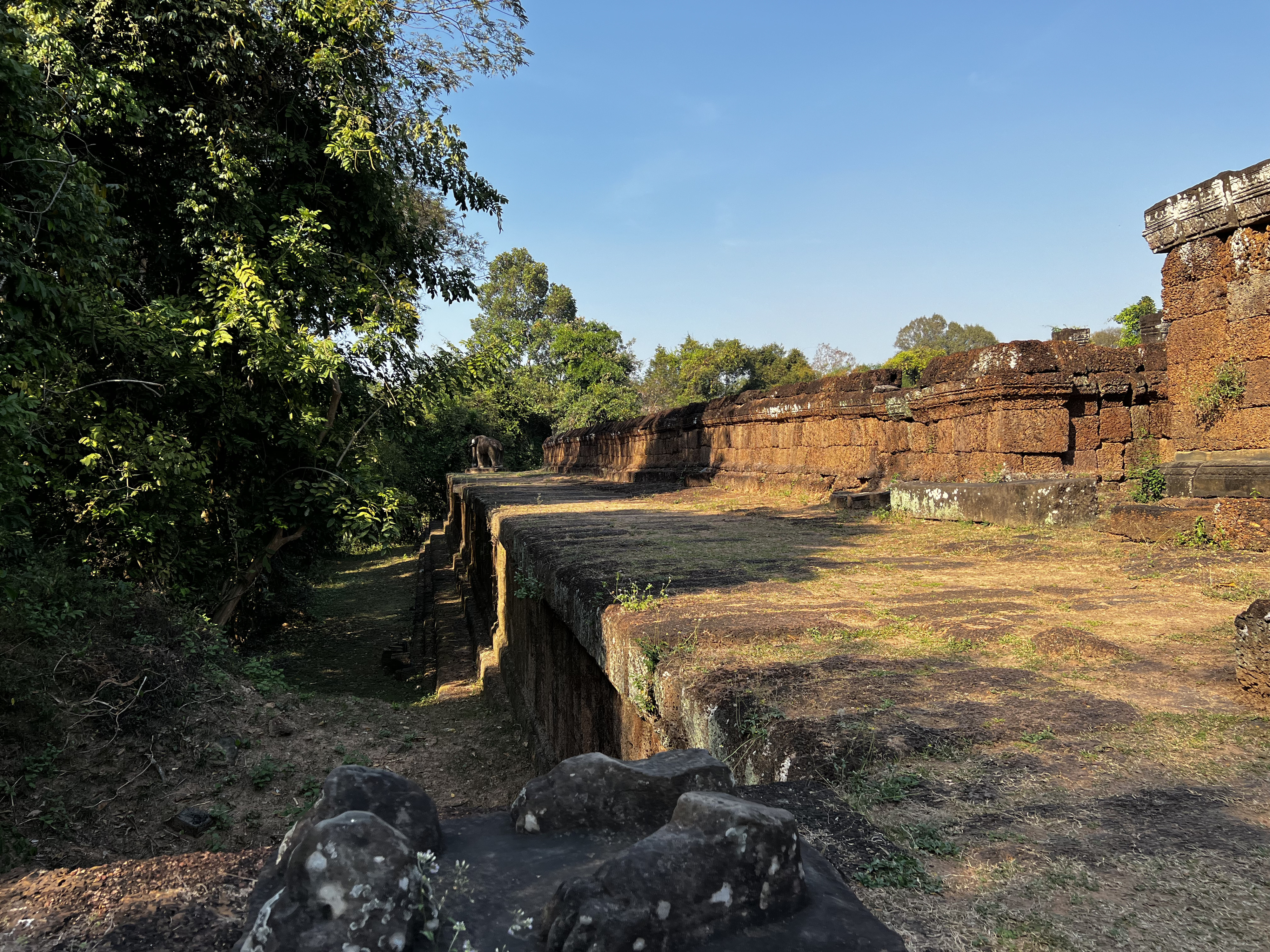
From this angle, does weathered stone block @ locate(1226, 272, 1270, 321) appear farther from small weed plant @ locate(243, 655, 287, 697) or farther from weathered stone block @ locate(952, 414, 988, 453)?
small weed plant @ locate(243, 655, 287, 697)

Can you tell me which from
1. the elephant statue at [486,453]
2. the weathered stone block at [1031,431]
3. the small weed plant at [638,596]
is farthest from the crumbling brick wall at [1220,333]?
the elephant statue at [486,453]

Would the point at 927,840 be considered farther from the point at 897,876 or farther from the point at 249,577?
the point at 249,577

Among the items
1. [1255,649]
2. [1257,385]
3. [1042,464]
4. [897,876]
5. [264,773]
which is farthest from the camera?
[1042,464]

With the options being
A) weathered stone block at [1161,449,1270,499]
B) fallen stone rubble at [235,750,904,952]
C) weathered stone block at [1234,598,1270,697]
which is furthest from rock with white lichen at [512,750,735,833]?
weathered stone block at [1161,449,1270,499]

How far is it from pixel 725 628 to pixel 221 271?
6101 mm

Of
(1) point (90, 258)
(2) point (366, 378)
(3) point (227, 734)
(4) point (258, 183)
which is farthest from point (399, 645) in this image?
(1) point (90, 258)

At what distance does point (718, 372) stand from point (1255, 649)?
45048mm

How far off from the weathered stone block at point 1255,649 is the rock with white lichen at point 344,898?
206 centimetres

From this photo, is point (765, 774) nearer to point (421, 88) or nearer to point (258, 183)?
point (258, 183)

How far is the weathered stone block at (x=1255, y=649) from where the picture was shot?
1.83 metres

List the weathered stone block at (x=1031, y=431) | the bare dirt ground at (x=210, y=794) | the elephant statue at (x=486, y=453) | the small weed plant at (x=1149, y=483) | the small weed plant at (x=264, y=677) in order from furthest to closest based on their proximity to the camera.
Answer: the elephant statue at (x=486, y=453), the small weed plant at (x=264, y=677), the weathered stone block at (x=1031, y=431), the small weed plant at (x=1149, y=483), the bare dirt ground at (x=210, y=794)

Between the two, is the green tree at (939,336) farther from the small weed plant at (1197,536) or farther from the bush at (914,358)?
the small weed plant at (1197,536)

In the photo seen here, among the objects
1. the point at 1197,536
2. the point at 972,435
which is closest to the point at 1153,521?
the point at 1197,536

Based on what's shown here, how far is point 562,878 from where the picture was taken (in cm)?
104
